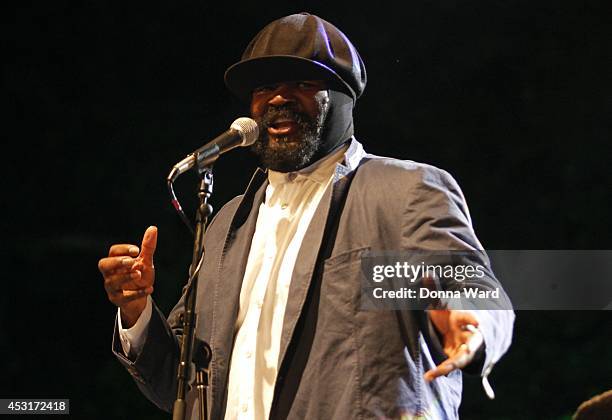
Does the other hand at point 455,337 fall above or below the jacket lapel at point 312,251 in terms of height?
below

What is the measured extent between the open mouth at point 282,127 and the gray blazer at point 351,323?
16 cm

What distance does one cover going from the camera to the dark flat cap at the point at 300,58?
196cm

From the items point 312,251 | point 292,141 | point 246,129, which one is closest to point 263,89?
point 292,141

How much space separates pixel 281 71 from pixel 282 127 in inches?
5.7

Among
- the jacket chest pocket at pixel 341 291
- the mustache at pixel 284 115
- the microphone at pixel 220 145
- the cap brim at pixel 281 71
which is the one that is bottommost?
the jacket chest pocket at pixel 341 291

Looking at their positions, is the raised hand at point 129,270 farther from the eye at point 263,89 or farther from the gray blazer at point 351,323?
the eye at point 263,89

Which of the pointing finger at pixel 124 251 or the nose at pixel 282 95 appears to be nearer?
the pointing finger at pixel 124 251

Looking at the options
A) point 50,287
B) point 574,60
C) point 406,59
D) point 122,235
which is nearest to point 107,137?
point 122,235

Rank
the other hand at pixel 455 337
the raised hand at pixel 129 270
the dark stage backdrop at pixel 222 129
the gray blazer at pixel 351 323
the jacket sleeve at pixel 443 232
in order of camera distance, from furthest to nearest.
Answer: the dark stage backdrop at pixel 222 129
the raised hand at pixel 129 270
the gray blazer at pixel 351 323
the jacket sleeve at pixel 443 232
the other hand at pixel 455 337

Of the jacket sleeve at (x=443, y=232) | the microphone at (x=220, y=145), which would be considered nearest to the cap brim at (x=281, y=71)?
the microphone at (x=220, y=145)

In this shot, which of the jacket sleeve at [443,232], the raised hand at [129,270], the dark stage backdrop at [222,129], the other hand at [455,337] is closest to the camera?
the other hand at [455,337]

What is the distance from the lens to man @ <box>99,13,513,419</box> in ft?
5.20

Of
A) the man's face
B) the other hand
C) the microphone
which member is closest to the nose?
the man's face

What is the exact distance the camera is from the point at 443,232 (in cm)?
160
